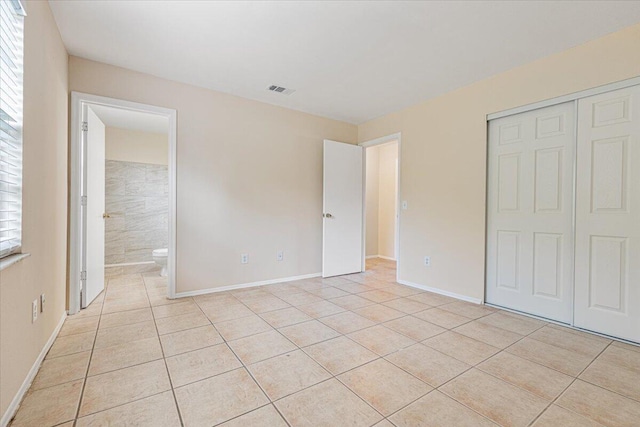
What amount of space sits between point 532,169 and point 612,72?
2.90 feet

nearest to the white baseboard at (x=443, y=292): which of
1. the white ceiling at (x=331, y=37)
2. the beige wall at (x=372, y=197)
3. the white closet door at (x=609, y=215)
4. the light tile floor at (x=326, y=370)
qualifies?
the light tile floor at (x=326, y=370)

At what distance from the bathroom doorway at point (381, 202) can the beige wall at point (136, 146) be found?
3.93 metres

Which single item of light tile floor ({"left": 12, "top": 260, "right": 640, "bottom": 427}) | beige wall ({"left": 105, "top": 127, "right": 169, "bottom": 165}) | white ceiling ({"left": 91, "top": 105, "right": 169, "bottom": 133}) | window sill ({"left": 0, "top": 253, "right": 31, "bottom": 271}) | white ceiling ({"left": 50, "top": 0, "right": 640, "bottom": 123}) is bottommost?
light tile floor ({"left": 12, "top": 260, "right": 640, "bottom": 427})

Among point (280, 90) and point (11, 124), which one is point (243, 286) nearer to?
point (280, 90)

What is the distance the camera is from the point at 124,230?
516cm

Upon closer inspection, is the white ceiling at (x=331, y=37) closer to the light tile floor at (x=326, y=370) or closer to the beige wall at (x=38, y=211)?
the beige wall at (x=38, y=211)

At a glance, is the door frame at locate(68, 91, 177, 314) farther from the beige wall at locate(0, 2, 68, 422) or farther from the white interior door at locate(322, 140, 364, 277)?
the white interior door at locate(322, 140, 364, 277)

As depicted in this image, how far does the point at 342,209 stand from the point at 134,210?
149 inches

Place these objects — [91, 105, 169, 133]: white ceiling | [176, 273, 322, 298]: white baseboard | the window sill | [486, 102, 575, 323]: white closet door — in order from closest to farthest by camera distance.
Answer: the window sill < [486, 102, 575, 323]: white closet door < [176, 273, 322, 298]: white baseboard < [91, 105, 169, 133]: white ceiling

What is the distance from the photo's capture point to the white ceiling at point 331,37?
A: 2.03 m

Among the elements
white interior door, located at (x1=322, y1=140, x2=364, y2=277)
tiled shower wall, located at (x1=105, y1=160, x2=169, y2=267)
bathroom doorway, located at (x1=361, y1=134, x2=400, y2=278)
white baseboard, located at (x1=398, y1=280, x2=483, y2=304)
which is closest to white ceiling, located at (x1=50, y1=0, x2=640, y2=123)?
white interior door, located at (x1=322, y1=140, x2=364, y2=277)

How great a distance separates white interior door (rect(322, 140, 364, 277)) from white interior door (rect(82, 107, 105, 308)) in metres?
2.70

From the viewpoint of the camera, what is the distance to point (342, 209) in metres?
4.41

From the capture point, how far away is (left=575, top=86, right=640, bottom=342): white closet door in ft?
7.19
